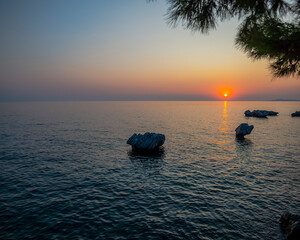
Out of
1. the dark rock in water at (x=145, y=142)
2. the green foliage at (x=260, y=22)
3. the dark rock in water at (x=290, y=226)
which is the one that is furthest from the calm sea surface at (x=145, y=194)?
the green foliage at (x=260, y=22)

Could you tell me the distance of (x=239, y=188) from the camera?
22.2 m

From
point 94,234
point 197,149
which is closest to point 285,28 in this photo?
point 94,234

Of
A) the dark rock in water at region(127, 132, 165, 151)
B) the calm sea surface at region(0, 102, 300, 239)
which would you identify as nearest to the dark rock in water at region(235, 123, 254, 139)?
the calm sea surface at region(0, 102, 300, 239)

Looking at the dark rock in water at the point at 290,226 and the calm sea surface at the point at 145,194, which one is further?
the calm sea surface at the point at 145,194

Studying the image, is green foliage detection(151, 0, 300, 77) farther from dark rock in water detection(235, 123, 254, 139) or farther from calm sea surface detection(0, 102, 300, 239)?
dark rock in water detection(235, 123, 254, 139)

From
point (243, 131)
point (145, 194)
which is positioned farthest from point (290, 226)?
point (243, 131)

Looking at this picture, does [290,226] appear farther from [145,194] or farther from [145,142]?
[145,142]

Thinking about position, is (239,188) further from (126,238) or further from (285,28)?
(285,28)

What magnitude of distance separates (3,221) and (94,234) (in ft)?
26.5

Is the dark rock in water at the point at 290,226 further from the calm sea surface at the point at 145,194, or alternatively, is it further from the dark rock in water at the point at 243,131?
the dark rock in water at the point at 243,131

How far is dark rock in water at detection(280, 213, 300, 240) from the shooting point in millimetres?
12688

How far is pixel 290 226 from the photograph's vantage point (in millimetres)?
14117

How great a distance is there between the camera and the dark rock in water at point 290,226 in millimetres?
12688

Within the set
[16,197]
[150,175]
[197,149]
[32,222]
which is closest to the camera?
[32,222]
